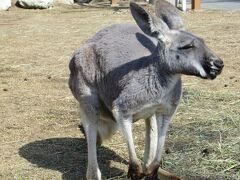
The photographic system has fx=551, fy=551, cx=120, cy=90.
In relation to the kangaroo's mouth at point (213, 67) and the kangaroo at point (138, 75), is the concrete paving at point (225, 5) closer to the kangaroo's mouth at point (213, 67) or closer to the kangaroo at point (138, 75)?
the kangaroo at point (138, 75)

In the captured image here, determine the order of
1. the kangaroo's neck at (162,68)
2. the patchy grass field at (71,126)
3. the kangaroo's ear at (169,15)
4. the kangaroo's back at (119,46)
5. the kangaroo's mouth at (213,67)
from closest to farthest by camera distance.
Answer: the kangaroo's mouth at (213,67), the kangaroo's neck at (162,68), the kangaroo's ear at (169,15), the kangaroo's back at (119,46), the patchy grass field at (71,126)

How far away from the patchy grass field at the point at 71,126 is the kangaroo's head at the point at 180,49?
0.88m

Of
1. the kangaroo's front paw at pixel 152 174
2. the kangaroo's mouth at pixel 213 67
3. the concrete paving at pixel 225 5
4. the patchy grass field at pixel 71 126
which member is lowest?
the concrete paving at pixel 225 5

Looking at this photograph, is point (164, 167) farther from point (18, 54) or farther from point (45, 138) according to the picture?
point (18, 54)

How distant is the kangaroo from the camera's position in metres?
3.01

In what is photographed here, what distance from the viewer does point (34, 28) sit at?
11453 millimetres

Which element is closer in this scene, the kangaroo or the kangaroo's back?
the kangaroo

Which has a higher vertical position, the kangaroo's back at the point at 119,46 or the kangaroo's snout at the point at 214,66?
the kangaroo's snout at the point at 214,66

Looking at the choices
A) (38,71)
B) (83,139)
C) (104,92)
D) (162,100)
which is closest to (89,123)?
(104,92)

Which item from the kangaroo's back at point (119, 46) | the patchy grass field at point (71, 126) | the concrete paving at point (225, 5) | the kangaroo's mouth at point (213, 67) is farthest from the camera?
the concrete paving at point (225, 5)

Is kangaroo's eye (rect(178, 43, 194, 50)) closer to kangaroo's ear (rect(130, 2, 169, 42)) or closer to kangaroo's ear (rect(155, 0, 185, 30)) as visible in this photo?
kangaroo's ear (rect(130, 2, 169, 42))

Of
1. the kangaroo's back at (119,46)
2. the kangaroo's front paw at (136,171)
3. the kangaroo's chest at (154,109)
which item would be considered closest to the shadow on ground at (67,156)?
the kangaroo's front paw at (136,171)

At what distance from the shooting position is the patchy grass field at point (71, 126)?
12.4 ft

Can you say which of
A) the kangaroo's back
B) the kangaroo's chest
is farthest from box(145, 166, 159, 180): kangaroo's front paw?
the kangaroo's back
